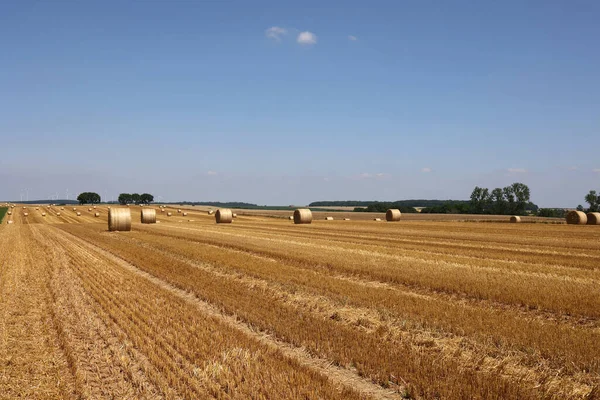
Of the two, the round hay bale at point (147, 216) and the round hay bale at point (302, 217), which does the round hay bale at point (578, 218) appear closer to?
the round hay bale at point (302, 217)

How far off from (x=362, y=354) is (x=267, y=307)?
Result: 3.51 m

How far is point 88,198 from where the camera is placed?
183375mm

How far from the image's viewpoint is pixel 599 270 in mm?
13812

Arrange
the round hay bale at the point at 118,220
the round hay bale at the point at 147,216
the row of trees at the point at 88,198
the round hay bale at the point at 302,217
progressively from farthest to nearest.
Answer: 1. the row of trees at the point at 88,198
2. the round hay bale at the point at 147,216
3. the round hay bale at the point at 302,217
4. the round hay bale at the point at 118,220

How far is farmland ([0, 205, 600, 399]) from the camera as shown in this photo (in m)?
5.82

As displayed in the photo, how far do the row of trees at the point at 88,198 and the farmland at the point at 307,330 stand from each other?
18436 cm

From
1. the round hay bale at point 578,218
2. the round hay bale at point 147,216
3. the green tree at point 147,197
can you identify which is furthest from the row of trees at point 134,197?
the round hay bale at point 578,218

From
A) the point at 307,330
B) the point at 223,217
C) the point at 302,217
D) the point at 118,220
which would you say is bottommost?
the point at 307,330

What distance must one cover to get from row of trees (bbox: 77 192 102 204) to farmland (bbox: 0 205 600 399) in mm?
184356

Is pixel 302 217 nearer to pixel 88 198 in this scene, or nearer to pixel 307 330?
pixel 307 330

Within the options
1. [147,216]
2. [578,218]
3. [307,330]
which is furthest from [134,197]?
[307,330]

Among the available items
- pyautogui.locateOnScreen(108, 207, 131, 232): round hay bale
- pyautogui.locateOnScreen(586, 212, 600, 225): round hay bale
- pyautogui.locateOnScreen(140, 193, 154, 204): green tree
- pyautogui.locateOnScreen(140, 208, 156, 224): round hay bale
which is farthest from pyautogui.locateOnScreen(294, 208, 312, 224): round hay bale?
pyautogui.locateOnScreen(140, 193, 154, 204): green tree

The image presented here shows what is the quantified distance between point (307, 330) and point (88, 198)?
7787 inches

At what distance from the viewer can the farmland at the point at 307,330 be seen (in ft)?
19.1
